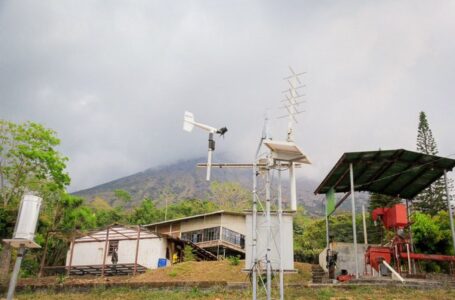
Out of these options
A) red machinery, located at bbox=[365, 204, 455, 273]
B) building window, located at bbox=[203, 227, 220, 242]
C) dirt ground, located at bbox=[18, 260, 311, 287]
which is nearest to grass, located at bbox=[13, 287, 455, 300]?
dirt ground, located at bbox=[18, 260, 311, 287]

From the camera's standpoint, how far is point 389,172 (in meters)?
19.1

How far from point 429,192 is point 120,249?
30.7m

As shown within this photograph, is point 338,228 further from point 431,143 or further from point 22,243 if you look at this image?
point 22,243

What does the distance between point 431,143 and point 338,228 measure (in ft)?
43.7

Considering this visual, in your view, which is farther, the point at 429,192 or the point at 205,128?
the point at 429,192

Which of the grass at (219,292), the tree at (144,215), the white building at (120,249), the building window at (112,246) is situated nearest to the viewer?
the grass at (219,292)

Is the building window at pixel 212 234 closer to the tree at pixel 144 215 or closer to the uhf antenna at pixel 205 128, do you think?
the tree at pixel 144 215

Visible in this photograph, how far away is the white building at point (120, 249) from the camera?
86.6 feet

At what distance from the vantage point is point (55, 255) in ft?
101

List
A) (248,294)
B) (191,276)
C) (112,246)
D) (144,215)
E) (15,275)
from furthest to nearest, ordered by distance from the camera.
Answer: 1. (144,215)
2. (112,246)
3. (191,276)
4. (248,294)
5. (15,275)

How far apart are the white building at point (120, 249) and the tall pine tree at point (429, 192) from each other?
2548 centimetres

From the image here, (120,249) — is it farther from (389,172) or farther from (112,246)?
(389,172)

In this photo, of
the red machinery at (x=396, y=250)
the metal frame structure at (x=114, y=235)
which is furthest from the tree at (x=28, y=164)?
the red machinery at (x=396, y=250)

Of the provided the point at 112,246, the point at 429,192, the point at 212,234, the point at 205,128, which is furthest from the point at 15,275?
the point at 429,192
